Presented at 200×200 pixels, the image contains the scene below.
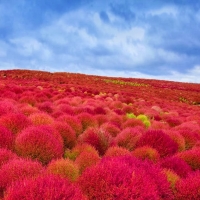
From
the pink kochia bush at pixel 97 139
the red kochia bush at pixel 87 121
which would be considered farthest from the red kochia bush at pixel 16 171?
the red kochia bush at pixel 87 121

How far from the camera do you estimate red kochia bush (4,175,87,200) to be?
82.5 inches

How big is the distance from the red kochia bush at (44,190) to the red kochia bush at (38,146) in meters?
1.20

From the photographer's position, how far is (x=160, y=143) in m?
4.53

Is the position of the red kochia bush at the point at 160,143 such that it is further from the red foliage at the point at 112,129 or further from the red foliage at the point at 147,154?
the red foliage at the point at 112,129

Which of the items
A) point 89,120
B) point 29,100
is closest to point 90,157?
point 89,120

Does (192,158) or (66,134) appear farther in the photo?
(66,134)

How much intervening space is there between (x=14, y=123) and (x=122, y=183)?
7.60ft

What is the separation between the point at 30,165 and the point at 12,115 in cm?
174

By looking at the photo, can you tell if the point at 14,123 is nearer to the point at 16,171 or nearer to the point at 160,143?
the point at 16,171

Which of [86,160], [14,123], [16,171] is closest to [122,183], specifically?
[16,171]

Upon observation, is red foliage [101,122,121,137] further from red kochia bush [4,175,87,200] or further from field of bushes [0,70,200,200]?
red kochia bush [4,175,87,200]

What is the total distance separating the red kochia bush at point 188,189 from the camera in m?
3.00

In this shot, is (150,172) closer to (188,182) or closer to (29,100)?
(188,182)

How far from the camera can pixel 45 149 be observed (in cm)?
360
